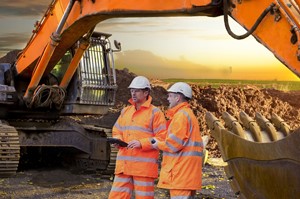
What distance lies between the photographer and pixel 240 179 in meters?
6.41

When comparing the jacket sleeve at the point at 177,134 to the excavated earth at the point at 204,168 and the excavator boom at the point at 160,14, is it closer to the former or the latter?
the excavator boom at the point at 160,14

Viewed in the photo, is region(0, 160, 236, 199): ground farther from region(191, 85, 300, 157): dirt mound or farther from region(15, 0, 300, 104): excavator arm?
region(191, 85, 300, 157): dirt mound

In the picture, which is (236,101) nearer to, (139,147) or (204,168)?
(204,168)

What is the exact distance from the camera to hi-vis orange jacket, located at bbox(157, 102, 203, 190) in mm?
6082

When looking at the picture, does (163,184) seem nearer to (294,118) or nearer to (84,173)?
(84,173)

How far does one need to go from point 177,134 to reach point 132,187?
1.09m

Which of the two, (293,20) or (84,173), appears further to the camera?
(84,173)

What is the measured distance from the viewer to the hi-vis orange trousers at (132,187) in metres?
6.61

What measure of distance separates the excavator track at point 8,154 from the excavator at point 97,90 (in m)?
0.02

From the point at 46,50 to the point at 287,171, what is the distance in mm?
5282

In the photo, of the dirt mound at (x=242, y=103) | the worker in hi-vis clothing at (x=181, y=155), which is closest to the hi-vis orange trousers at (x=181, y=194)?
the worker in hi-vis clothing at (x=181, y=155)

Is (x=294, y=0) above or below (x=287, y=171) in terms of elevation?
above

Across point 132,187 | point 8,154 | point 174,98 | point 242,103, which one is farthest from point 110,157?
point 242,103

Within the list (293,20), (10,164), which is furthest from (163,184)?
(10,164)
